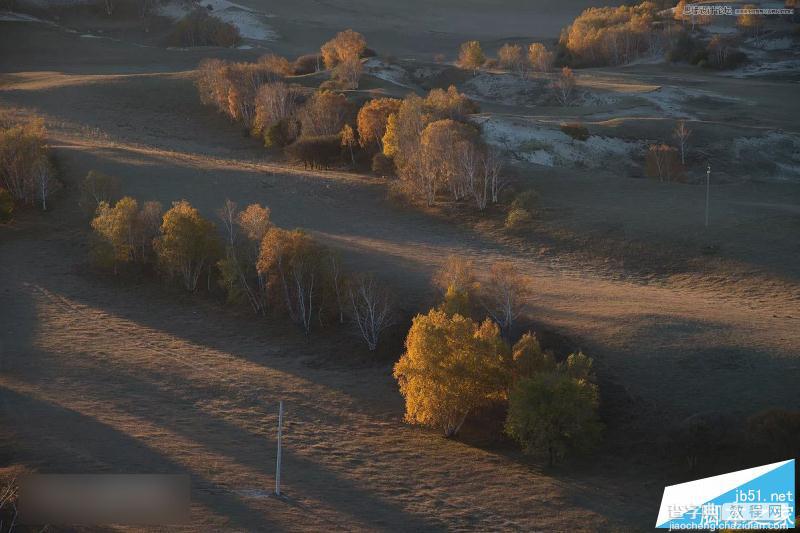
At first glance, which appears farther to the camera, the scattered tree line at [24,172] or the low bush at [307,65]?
the low bush at [307,65]

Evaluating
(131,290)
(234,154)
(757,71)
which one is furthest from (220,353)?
(757,71)

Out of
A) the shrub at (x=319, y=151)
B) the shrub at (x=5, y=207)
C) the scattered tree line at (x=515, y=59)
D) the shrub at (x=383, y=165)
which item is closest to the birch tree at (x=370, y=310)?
the shrub at (x=5, y=207)

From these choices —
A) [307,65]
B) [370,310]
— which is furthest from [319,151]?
[307,65]

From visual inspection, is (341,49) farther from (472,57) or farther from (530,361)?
(530,361)

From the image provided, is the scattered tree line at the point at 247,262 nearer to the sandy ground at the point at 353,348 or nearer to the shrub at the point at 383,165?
the sandy ground at the point at 353,348

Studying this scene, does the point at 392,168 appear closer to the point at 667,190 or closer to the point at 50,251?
the point at 667,190

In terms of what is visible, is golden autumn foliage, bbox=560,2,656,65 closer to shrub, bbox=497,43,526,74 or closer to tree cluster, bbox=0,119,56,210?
shrub, bbox=497,43,526,74
